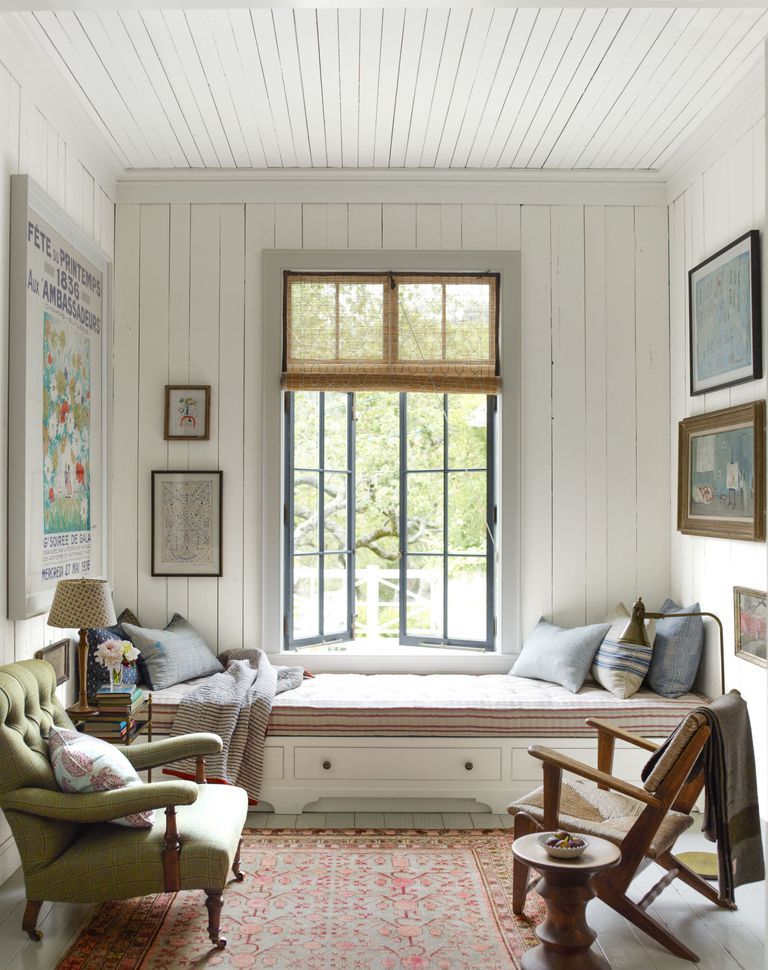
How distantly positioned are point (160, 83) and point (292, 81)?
615 millimetres

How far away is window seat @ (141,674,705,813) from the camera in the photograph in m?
4.34

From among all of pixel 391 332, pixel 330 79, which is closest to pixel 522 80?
pixel 330 79

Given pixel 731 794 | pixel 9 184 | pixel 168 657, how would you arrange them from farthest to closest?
pixel 168 657, pixel 9 184, pixel 731 794

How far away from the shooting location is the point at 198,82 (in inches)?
158

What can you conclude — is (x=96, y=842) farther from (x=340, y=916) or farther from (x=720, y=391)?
Result: (x=720, y=391)

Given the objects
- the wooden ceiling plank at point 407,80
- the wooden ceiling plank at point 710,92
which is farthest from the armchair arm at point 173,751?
the wooden ceiling plank at point 710,92

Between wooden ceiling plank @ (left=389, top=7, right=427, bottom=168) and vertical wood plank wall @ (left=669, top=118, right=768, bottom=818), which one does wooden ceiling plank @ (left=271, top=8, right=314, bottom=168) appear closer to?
wooden ceiling plank @ (left=389, top=7, right=427, bottom=168)

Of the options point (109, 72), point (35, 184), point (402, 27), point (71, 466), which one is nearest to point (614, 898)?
point (71, 466)

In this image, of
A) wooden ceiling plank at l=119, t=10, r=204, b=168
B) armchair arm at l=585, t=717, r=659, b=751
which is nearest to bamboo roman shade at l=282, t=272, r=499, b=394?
wooden ceiling plank at l=119, t=10, r=204, b=168

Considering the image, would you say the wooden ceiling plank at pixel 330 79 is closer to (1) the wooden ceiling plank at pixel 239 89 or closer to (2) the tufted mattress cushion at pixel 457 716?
(1) the wooden ceiling plank at pixel 239 89

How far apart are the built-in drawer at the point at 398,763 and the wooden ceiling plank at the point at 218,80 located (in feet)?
10.6

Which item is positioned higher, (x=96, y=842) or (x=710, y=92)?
(x=710, y=92)

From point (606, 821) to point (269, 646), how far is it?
2.41 m

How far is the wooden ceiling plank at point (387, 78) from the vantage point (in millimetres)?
3505
